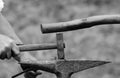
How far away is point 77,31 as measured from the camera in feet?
30.5

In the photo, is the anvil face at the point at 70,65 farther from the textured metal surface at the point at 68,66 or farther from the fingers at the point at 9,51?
the fingers at the point at 9,51

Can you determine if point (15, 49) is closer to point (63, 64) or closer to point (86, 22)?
point (63, 64)

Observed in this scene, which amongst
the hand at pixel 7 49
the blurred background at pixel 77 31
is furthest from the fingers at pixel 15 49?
the blurred background at pixel 77 31

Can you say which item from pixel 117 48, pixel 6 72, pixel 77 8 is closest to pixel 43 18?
pixel 77 8

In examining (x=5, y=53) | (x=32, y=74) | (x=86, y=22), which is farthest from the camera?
(x=32, y=74)

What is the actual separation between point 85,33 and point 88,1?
2.34 ft

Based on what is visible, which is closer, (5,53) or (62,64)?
(62,64)

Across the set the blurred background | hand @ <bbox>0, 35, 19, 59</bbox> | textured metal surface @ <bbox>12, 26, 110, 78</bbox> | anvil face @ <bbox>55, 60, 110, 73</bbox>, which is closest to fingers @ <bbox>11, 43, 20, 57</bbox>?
hand @ <bbox>0, 35, 19, 59</bbox>

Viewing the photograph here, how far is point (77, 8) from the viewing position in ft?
32.0

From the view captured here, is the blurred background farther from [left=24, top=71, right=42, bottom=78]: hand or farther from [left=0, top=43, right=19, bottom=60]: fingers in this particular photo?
[left=0, top=43, right=19, bottom=60]: fingers

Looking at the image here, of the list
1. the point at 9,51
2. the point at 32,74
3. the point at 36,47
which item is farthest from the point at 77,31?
the point at 36,47

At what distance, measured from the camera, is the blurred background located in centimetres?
883

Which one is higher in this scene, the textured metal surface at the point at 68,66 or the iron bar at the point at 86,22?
the iron bar at the point at 86,22

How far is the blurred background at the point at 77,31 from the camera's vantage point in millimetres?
8828
